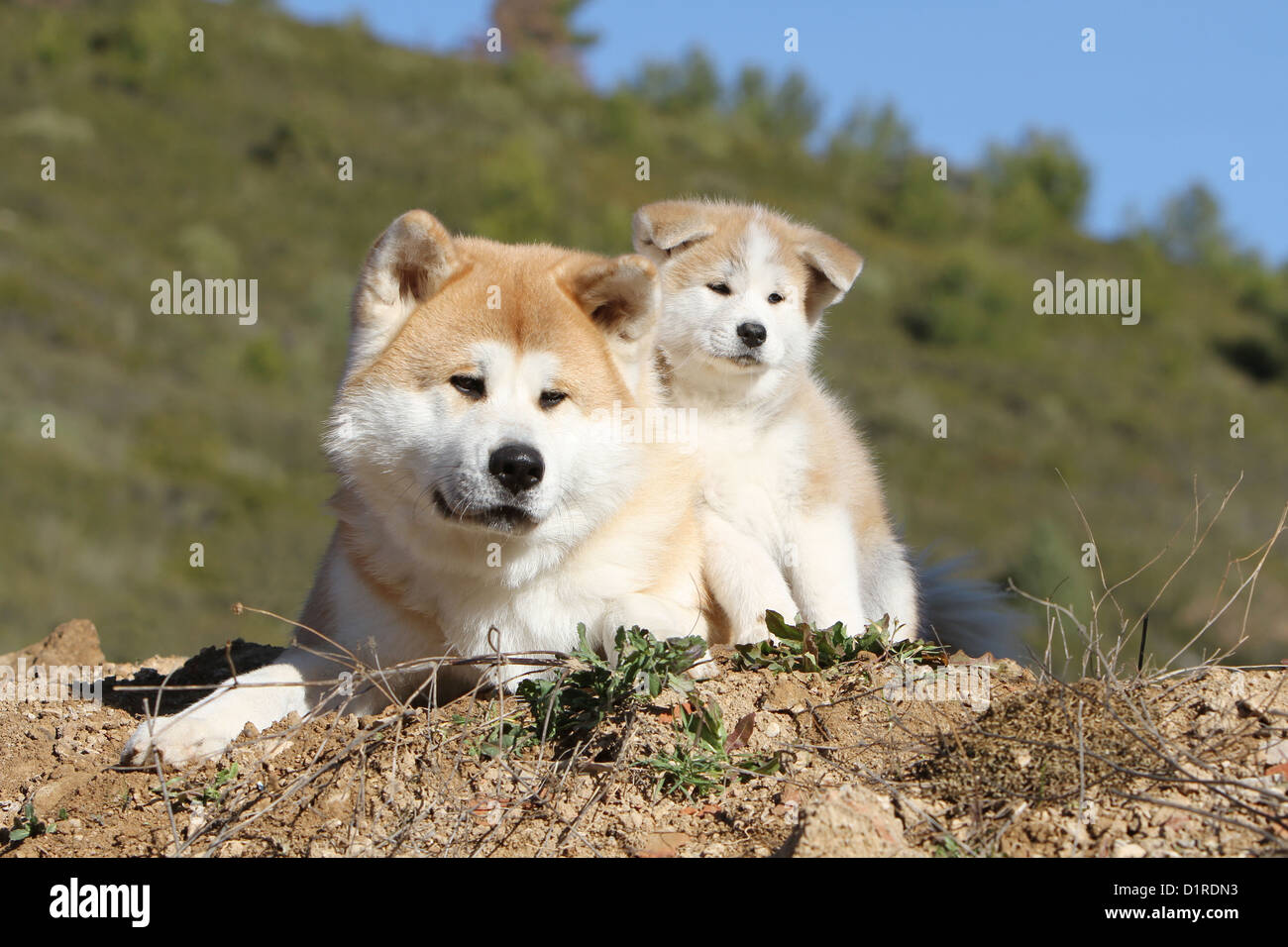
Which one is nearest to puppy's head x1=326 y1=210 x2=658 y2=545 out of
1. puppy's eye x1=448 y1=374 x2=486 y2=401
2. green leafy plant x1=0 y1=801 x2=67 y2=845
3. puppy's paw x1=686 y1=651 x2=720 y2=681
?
puppy's eye x1=448 y1=374 x2=486 y2=401

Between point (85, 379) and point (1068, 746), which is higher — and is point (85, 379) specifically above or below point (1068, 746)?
above

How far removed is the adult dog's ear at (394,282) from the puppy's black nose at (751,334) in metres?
1.63

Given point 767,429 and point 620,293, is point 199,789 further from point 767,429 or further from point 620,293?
point 767,429

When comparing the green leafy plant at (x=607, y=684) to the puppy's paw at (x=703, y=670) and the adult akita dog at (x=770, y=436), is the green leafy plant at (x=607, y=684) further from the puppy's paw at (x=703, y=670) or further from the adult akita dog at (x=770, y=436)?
the adult akita dog at (x=770, y=436)

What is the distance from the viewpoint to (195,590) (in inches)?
755

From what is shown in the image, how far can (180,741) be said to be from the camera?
4469mm

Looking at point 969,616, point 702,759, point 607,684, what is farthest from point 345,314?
point 702,759

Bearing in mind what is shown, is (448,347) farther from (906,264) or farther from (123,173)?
(906,264)

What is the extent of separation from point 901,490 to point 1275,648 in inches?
447

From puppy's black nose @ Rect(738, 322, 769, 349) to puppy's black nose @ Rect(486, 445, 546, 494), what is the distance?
192 cm

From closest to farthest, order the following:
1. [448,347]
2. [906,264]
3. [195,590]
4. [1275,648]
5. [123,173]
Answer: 1. [448,347]
2. [195,590]
3. [1275,648]
4. [123,173]
5. [906,264]

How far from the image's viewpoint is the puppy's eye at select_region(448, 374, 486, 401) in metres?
4.45

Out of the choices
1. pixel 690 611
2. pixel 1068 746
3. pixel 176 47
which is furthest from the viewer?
pixel 176 47
